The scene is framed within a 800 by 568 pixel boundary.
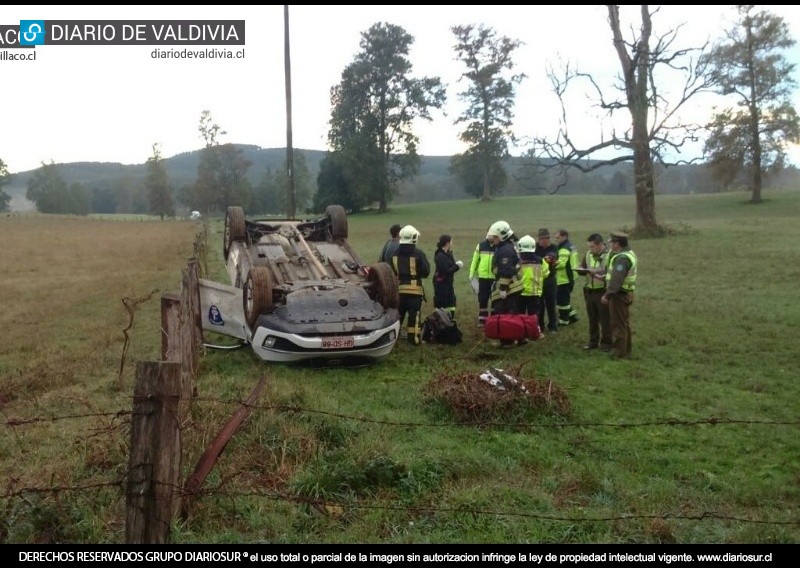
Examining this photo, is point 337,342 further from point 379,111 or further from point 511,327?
point 379,111

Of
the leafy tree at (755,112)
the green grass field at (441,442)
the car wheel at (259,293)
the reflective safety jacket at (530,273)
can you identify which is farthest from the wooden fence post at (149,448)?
the leafy tree at (755,112)

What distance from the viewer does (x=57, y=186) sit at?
398 ft

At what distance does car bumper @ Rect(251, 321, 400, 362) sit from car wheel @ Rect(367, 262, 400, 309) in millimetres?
642

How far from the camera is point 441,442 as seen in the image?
6.24 metres

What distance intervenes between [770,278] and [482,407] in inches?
525

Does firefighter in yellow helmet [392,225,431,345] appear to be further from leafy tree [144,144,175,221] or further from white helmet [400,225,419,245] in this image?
leafy tree [144,144,175,221]

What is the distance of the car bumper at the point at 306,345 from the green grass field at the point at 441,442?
248 millimetres

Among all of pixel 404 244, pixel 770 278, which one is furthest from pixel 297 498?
pixel 770 278

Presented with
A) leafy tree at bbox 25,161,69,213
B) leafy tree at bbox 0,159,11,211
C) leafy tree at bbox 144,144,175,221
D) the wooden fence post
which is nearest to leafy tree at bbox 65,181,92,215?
leafy tree at bbox 25,161,69,213

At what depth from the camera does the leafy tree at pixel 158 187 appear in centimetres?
10144

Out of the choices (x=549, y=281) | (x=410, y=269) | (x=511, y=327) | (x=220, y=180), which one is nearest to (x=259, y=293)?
(x=410, y=269)

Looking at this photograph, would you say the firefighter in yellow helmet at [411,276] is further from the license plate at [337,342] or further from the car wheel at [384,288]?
the license plate at [337,342]

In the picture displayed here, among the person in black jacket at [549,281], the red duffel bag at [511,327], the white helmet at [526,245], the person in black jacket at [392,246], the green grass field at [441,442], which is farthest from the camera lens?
the person in black jacket at [392,246]

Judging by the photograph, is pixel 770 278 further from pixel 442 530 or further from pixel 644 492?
pixel 442 530
